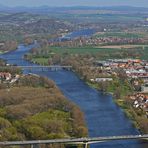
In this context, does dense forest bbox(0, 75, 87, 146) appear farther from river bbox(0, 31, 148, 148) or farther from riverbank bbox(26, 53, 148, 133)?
riverbank bbox(26, 53, 148, 133)

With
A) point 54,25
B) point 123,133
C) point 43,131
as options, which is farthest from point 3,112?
point 54,25

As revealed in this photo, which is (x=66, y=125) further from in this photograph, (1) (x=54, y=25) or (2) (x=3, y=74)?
(1) (x=54, y=25)

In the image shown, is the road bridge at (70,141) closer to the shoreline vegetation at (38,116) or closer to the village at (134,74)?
the shoreline vegetation at (38,116)

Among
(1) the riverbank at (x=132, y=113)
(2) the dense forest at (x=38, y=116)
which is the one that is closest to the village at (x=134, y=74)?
(1) the riverbank at (x=132, y=113)

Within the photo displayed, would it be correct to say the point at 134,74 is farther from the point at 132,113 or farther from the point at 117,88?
the point at 132,113

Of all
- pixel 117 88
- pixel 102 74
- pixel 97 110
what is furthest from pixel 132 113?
pixel 102 74

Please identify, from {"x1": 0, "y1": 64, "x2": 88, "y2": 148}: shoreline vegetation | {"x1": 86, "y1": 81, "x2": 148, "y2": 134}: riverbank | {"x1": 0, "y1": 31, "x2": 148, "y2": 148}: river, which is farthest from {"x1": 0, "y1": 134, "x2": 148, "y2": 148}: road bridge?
{"x1": 86, "y1": 81, "x2": 148, "y2": 134}: riverbank

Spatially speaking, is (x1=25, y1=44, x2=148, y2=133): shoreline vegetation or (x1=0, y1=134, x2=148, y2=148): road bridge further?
(x1=25, y1=44, x2=148, y2=133): shoreline vegetation

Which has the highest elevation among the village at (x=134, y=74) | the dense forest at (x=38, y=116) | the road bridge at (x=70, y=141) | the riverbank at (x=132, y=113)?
the road bridge at (x=70, y=141)

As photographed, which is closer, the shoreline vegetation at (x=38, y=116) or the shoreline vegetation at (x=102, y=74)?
the shoreline vegetation at (x=38, y=116)
